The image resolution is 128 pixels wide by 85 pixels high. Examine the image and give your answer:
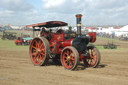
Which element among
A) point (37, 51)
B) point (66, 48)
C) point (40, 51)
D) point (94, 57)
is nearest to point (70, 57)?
point (66, 48)

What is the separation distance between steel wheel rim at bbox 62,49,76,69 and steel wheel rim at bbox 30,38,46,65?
1118 mm

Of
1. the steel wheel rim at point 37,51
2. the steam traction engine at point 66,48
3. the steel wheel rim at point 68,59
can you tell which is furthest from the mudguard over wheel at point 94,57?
the steel wheel rim at point 37,51

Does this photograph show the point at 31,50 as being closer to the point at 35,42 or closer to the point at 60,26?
the point at 35,42

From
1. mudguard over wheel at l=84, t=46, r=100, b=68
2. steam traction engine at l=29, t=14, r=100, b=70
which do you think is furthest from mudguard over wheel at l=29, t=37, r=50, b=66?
mudguard over wheel at l=84, t=46, r=100, b=68

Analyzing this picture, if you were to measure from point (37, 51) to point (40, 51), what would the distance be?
209mm

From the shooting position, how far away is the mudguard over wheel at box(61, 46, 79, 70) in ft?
20.5

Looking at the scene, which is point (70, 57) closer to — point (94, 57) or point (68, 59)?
point (68, 59)

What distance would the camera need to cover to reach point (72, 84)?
4555mm

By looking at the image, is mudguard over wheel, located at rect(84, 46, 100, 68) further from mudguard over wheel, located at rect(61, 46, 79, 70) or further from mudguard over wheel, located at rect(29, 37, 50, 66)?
mudguard over wheel, located at rect(29, 37, 50, 66)

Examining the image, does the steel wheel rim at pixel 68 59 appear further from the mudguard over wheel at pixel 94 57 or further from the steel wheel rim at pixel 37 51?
the steel wheel rim at pixel 37 51

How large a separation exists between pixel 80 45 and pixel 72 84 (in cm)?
257

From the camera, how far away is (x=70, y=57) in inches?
258

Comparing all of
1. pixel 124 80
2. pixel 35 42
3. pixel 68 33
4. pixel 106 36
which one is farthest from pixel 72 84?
pixel 106 36

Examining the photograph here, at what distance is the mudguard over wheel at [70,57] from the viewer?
20.5ft
